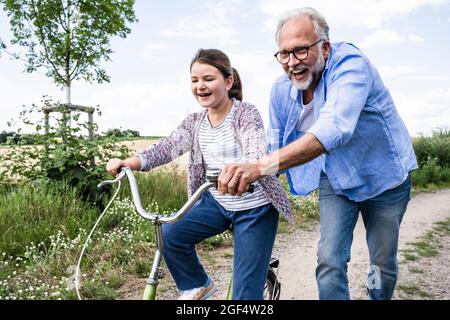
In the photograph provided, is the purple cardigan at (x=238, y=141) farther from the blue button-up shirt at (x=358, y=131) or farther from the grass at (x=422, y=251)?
the grass at (x=422, y=251)

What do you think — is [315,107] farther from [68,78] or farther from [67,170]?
[68,78]

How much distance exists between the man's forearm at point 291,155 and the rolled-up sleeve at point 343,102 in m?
0.04

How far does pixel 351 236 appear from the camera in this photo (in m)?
2.91

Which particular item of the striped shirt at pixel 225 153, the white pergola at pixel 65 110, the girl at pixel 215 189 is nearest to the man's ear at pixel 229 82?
the girl at pixel 215 189

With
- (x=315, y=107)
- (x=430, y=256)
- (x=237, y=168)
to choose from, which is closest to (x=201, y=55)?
(x=315, y=107)

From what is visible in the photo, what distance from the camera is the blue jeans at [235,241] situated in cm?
281

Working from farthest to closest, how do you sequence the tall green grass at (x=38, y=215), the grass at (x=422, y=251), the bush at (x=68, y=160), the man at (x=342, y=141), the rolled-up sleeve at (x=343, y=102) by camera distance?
the bush at (x=68, y=160), the tall green grass at (x=38, y=215), the grass at (x=422, y=251), the man at (x=342, y=141), the rolled-up sleeve at (x=343, y=102)

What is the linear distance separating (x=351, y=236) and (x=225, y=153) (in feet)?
2.77

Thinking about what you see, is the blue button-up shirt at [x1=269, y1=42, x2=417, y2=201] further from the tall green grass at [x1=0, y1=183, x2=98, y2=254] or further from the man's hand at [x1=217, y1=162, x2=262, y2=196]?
the tall green grass at [x1=0, y1=183, x2=98, y2=254]

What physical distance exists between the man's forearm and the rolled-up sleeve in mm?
40

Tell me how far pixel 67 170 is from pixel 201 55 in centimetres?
432

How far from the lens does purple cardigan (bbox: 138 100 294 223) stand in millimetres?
2789

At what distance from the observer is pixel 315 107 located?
2982mm

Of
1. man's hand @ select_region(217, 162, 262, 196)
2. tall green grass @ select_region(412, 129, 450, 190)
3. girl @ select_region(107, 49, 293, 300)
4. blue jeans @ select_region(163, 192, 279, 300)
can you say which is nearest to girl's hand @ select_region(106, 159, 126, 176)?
girl @ select_region(107, 49, 293, 300)
